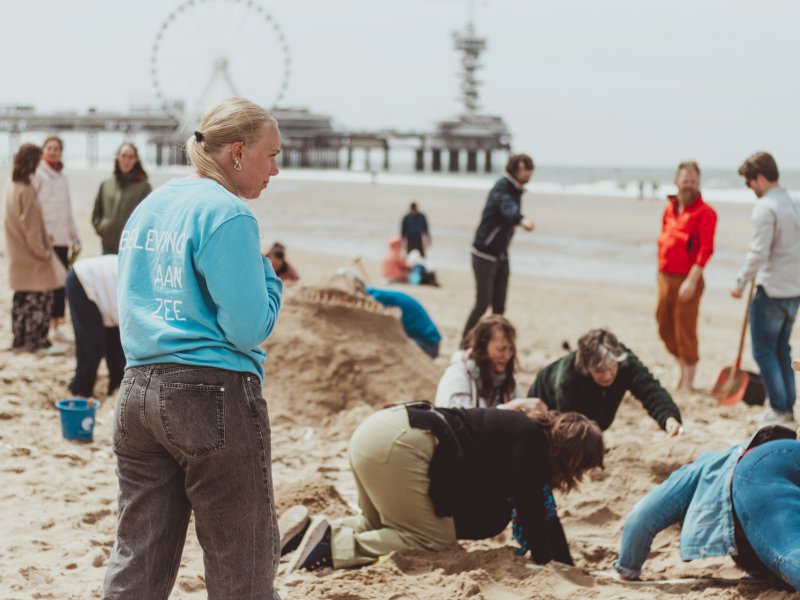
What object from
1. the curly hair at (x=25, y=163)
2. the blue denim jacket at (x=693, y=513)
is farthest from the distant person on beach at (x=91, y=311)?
the blue denim jacket at (x=693, y=513)

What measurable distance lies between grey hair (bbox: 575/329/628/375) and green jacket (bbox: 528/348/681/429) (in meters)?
0.07

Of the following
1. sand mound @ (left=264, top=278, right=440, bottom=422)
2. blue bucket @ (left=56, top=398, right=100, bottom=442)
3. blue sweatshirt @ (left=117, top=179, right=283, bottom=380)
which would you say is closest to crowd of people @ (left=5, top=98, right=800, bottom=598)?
blue sweatshirt @ (left=117, top=179, right=283, bottom=380)

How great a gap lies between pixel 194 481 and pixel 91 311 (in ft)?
11.0

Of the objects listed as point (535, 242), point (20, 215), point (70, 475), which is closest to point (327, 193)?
point (535, 242)

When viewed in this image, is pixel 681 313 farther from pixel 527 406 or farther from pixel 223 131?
pixel 223 131

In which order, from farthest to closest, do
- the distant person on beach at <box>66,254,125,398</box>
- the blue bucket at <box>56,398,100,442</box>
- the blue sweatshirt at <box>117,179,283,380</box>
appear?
the distant person on beach at <box>66,254,125,398</box> < the blue bucket at <box>56,398,100,442</box> < the blue sweatshirt at <box>117,179,283,380</box>

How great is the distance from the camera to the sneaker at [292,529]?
11.7 feet

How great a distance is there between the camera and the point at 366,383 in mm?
5793

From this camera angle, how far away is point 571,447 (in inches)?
132

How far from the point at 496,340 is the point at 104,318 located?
2178 millimetres

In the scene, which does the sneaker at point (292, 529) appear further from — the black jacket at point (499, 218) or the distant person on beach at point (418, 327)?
the black jacket at point (499, 218)

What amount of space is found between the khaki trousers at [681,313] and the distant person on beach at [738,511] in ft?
10.8

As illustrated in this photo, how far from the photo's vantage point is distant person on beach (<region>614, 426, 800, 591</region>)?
2.86m

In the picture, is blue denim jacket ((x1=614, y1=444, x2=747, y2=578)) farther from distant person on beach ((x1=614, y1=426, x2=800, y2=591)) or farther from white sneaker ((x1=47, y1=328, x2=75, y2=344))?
white sneaker ((x1=47, y1=328, x2=75, y2=344))
